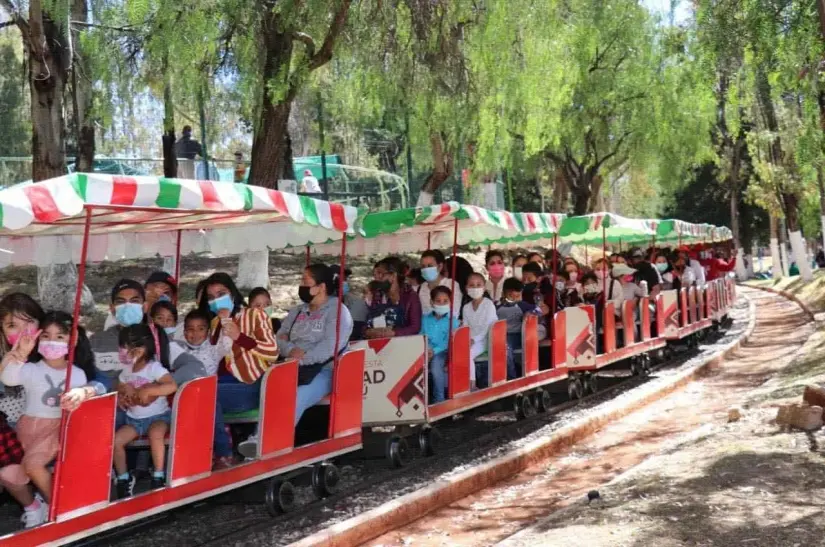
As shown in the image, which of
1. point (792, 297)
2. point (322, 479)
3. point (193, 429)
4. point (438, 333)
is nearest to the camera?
point (193, 429)

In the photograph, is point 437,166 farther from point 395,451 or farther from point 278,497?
point 278,497

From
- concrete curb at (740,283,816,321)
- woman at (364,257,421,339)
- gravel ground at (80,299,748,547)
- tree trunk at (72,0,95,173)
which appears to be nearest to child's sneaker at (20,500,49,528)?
gravel ground at (80,299,748,547)

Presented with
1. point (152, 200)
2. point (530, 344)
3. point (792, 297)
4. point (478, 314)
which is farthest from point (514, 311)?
point (792, 297)

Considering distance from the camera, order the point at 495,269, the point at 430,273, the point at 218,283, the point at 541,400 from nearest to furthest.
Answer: the point at 218,283 < the point at 430,273 < the point at 541,400 < the point at 495,269

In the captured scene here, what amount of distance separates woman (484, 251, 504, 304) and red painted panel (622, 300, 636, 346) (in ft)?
8.86

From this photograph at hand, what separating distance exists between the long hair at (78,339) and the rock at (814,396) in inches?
246

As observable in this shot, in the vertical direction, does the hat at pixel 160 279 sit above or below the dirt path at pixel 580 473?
above

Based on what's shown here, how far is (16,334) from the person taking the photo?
252 inches

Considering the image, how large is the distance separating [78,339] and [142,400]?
0.73 m

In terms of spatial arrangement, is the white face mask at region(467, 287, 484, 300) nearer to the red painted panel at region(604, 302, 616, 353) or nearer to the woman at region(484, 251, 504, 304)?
the woman at region(484, 251, 504, 304)

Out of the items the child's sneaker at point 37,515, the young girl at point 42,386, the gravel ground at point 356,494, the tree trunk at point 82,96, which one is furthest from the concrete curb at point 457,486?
the tree trunk at point 82,96

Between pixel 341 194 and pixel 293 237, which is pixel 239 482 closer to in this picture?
pixel 293 237

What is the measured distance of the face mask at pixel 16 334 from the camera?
20.7 feet

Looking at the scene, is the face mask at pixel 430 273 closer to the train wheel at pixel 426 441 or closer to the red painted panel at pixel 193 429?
the train wheel at pixel 426 441
